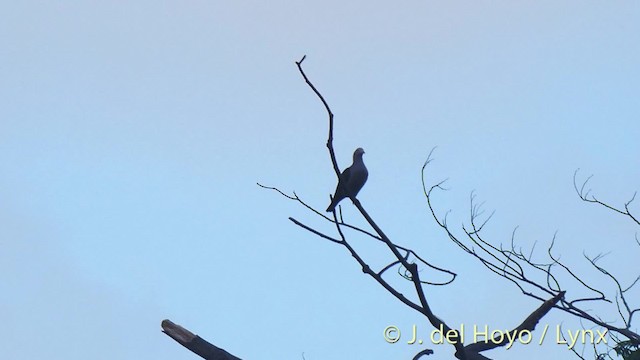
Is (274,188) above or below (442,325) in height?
above

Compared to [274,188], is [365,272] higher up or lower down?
lower down

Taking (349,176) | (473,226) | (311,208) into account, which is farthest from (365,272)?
(349,176)

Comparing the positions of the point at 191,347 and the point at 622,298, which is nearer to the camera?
the point at 191,347

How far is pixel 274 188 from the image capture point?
436 cm

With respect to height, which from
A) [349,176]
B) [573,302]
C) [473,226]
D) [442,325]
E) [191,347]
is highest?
[349,176]

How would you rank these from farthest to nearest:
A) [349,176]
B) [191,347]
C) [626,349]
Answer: [349,176] → [626,349] → [191,347]

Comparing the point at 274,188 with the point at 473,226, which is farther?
the point at 473,226

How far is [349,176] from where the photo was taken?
26.0 ft

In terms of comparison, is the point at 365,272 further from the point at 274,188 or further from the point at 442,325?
the point at 274,188

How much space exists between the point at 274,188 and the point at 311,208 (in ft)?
1.11

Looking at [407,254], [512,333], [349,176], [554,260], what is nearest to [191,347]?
[407,254]

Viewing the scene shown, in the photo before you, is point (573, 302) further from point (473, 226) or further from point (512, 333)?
point (473, 226)

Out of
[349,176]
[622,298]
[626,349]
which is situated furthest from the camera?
[349,176]

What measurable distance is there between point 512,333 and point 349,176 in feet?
13.4
